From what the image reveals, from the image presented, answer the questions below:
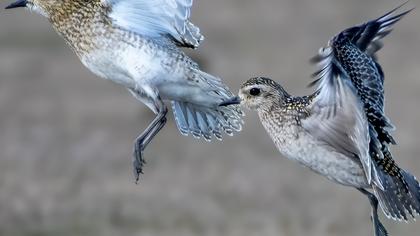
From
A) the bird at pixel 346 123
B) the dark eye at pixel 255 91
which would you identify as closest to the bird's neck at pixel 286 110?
the bird at pixel 346 123

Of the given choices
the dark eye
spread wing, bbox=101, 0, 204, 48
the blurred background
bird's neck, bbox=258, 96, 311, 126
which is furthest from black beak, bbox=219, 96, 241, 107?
the blurred background

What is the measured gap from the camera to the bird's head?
13.2m

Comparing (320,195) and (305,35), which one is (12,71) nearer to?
(305,35)

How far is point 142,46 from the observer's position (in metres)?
13.0

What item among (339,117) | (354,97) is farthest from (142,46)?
(354,97)

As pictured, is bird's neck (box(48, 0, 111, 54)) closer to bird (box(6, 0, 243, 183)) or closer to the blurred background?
bird (box(6, 0, 243, 183))

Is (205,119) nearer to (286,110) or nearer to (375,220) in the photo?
(286,110)

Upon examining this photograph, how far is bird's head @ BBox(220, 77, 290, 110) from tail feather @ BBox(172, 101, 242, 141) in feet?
1.72

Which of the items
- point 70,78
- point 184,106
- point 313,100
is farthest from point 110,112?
point 313,100

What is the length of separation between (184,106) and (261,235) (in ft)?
9.33

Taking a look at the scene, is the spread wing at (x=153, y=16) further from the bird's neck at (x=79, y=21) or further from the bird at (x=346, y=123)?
the bird at (x=346, y=123)

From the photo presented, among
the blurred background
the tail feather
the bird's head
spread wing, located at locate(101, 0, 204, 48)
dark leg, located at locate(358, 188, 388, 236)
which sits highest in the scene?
spread wing, located at locate(101, 0, 204, 48)

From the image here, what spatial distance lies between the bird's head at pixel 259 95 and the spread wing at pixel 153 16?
703 millimetres

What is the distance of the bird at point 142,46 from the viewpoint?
42.5 feet
